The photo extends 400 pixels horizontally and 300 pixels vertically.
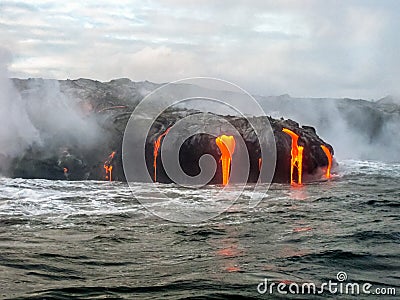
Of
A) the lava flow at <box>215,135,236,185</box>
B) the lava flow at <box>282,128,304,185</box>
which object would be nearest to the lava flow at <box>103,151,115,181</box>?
the lava flow at <box>215,135,236,185</box>

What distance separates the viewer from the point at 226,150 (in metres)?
34.5

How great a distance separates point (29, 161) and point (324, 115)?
51.8 metres

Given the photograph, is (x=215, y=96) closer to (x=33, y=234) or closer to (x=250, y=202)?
(x=250, y=202)

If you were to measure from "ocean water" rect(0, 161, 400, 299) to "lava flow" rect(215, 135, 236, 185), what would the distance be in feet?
37.2

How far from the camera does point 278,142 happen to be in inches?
1380

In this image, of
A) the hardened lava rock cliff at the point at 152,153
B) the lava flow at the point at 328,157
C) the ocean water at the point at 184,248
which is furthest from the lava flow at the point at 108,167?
the lava flow at the point at 328,157

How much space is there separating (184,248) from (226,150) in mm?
22384

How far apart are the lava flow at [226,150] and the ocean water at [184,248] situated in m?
11.3

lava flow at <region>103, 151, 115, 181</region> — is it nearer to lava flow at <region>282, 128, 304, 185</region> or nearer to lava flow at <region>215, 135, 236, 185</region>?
lava flow at <region>215, 135, 236, 185</region>

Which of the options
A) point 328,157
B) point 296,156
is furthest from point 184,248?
point 328,157

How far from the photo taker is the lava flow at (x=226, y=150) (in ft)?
110

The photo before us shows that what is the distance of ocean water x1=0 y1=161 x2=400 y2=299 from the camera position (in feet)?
29.3

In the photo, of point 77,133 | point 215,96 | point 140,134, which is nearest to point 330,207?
point 140,134

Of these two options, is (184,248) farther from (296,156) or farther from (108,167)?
(108,167)
